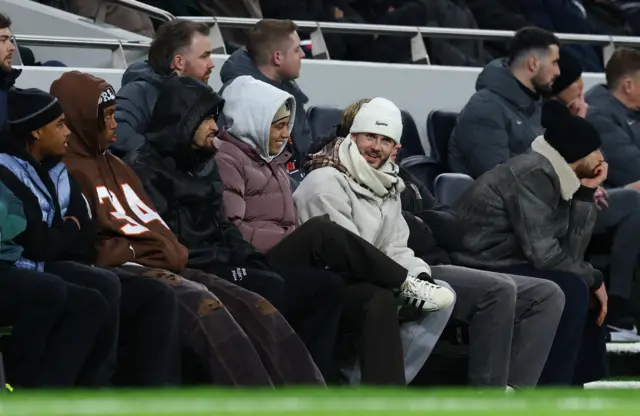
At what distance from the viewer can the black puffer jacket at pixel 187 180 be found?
242 inches

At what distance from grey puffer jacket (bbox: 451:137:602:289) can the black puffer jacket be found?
1384 mm

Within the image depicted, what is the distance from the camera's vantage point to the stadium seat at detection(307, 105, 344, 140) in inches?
315

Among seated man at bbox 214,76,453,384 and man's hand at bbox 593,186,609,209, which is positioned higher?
seated man at bbox 214,76,453,384

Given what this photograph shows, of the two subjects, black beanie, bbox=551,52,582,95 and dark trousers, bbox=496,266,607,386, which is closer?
dark trousers, bbox=496,266,607,386

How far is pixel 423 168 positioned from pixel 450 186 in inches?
15.3

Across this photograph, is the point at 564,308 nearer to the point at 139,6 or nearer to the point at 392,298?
the point at 392,298

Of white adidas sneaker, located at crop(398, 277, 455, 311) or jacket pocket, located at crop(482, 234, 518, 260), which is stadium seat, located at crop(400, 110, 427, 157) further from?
white adidas sneaker, located at crop(398, 277, 455, 311)

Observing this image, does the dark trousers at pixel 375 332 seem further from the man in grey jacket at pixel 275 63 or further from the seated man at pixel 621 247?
the seated man at pixel 621 247

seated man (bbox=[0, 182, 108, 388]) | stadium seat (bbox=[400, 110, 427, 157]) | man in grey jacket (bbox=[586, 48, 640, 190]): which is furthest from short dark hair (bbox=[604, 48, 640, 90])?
seated man (bbox=[0, 182, 108, 388])

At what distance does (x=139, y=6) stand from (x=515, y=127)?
83.7 inches

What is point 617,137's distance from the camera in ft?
28.7

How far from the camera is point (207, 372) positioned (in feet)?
18.6

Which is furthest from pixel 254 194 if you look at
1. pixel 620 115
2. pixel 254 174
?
pixel 620 115

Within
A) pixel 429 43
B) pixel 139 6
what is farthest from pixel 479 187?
pixel 429 43
